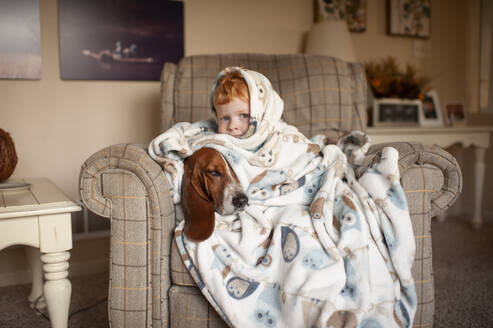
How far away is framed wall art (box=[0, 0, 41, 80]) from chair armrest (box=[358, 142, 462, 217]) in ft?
5.62

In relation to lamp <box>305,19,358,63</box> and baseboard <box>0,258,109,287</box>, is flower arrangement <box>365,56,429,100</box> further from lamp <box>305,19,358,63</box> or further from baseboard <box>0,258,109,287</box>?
baseboard <box>0,258,109,287</box>

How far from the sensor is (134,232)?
115 cm

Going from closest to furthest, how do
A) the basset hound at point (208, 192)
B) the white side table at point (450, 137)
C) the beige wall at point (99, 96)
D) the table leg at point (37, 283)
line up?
the basset hound at point (208, 192), the table leg at point (37, 283), the beige wall at point (99, 96), the white side table at point (450, 137)

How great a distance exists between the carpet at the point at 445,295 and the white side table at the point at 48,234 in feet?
1.24

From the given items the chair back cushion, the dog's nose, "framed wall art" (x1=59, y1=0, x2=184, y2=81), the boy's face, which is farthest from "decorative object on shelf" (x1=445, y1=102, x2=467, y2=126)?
the dog's nose

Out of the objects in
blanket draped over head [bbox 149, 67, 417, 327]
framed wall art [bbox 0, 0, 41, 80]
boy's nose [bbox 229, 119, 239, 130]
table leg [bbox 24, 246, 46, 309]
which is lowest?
table leg [bbox 24, 246, 46, 309]

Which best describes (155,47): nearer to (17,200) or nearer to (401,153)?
(17,200)

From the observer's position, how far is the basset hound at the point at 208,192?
1.09 metres

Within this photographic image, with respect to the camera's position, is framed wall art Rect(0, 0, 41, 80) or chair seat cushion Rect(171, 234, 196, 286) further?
framed wall art Rect(0, 0, 41, 80)

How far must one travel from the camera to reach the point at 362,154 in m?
1.37

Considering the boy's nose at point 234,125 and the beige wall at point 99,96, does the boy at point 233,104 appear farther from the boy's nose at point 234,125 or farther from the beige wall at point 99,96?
the beige wall at point 99,96

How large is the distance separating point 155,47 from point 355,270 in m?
1.68

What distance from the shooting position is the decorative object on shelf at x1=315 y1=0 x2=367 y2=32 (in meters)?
2.70

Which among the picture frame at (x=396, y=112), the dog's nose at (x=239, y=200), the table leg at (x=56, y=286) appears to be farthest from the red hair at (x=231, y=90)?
the picture frame at (x=396, y=112)
